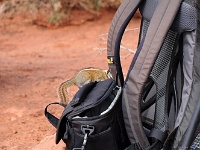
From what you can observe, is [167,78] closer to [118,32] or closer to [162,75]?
[162,75]

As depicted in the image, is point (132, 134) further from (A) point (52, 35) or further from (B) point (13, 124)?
(A) point (52, 35)

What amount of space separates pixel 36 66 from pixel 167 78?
3.71 m

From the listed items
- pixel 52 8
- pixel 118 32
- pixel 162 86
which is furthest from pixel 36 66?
pixel 162 86

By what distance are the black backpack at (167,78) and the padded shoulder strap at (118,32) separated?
0.11ft

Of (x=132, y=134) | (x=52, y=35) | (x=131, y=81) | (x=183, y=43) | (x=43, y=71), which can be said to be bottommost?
(x=52, y=35)

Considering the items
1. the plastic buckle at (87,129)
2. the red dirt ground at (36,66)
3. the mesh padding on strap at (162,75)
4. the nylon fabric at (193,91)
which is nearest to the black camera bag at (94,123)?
the plastic buckle at (87,129)

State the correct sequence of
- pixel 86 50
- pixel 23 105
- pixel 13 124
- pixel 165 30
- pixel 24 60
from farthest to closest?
pixel 86 50 < pixel 24 60 < pixel 23 105 < pixel 13 124 < pixel 165 30

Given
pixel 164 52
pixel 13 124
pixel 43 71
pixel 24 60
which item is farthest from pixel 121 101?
pixel 24 60

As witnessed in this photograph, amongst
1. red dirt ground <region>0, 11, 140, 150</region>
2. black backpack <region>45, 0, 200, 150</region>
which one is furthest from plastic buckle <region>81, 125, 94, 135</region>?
red dirt ground <region>0, 11, 140, 150</region>

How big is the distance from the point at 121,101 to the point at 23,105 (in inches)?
77.5

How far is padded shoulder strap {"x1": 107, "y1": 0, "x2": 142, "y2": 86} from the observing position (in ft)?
7.43

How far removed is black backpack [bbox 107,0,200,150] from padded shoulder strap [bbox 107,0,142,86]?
34 mm

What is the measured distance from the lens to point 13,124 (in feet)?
11.3

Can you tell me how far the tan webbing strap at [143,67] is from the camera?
1.90 metres
